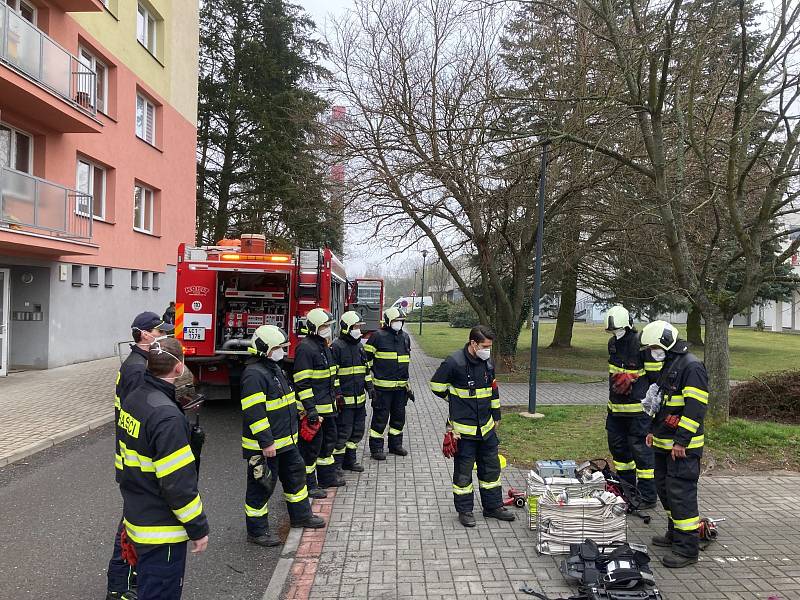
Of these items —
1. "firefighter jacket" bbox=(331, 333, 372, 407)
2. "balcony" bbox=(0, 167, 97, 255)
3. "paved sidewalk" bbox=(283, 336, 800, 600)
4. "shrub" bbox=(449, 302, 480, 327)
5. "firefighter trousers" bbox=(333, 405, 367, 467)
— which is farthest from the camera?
"shrub" bbox=(449, 302, 480, 327)

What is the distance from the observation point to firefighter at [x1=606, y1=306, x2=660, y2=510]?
5.57 metres

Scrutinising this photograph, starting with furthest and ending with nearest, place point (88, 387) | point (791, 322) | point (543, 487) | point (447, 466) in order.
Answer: point (791, 322) < point (88, 387) < point (447, 466) < point (543, 487)

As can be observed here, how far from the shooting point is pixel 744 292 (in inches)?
288

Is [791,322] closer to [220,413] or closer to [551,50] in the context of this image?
[551,50]

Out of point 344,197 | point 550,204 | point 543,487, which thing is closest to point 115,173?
point 344,197

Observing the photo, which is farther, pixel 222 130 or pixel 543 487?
pixel 222 130

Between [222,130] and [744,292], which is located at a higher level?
[222,130]

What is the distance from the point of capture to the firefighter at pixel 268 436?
4.64 metres

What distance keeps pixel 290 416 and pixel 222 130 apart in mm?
24603

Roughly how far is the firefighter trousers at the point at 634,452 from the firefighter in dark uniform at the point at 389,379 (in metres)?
2.70

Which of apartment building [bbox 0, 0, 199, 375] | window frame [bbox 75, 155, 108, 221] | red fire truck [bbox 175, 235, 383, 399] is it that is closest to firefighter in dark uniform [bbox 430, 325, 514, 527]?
red fire truck [bbox 175, 235, 383, 399]

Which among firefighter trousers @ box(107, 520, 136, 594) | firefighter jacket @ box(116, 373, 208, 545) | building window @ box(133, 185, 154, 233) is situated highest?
building window @ box(133, 185, 154, 233)

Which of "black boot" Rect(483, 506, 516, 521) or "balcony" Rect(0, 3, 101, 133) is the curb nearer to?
"black boot" Rect(483, 506, 516, 521)

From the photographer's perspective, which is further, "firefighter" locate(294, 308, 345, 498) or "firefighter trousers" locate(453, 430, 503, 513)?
"firefighter" locate(294, 308, 345, 498)
